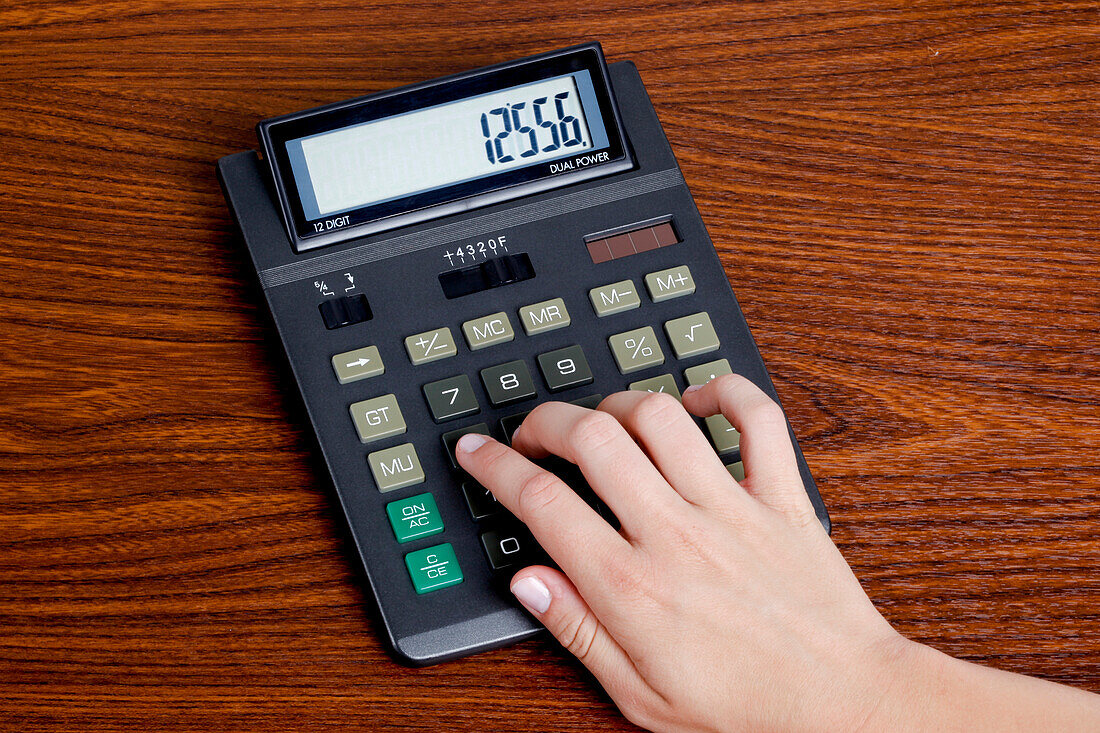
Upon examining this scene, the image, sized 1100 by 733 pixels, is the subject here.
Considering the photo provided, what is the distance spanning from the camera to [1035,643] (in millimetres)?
476

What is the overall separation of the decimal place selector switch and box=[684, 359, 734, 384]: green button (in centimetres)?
10

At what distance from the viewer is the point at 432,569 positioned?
1.51ft

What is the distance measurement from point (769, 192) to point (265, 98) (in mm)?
326

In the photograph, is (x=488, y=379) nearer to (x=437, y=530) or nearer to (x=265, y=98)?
(x=437, y=530)

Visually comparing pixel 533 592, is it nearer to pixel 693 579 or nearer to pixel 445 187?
pixel 693 579

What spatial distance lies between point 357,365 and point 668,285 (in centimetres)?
18

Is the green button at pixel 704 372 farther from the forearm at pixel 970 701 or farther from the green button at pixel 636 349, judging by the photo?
the forearm at pixel 970 701

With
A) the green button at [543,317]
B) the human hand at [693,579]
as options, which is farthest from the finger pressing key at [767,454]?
the green button at [543,317]

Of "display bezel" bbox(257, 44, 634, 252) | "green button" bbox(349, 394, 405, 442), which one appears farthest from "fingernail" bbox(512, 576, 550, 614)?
"display bezel" bbox(257, 44, 634, 252)

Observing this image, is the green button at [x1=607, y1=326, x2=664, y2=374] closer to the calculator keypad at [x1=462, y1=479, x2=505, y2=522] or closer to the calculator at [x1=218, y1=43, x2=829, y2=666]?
the calculator at [x1=218, y1=43, x2=829, y2=666]

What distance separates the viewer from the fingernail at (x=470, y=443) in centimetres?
47

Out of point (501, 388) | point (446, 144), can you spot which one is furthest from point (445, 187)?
point (501, 388)

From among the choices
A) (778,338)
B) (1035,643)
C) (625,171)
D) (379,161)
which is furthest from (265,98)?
(1035,643)

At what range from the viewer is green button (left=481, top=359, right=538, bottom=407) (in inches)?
19.6
